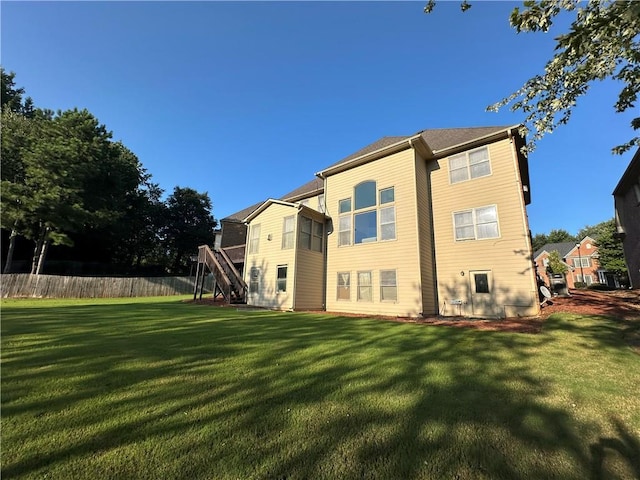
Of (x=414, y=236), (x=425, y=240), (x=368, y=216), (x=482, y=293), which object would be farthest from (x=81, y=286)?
(x=482, y=293)

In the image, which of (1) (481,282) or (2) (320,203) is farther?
(2) (320,203)

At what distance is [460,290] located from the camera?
37.3 feet

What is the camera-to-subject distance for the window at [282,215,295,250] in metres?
14.0

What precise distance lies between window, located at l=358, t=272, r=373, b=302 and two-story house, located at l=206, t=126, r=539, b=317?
0.16 ft

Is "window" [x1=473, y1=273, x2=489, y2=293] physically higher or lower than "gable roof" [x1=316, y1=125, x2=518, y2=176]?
lower

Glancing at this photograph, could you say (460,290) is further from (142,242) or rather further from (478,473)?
(142,242)

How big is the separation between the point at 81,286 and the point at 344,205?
21142 millimetres

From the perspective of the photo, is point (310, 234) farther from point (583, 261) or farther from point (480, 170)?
point (583, 261)

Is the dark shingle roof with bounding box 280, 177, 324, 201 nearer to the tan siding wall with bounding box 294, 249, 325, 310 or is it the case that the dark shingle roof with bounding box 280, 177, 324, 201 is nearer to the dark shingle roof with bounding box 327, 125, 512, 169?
the dark shingle roof with bounding box 327, 125, 512, 169

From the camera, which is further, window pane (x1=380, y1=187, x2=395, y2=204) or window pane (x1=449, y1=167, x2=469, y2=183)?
window pane (x1=380, y1=187, x2=395, y2=204)

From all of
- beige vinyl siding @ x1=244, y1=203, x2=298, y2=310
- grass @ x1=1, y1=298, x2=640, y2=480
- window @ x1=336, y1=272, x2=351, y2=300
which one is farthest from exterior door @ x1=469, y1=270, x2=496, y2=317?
beige vinyl siding @ x1=244, y1=203, x2=298, y2=310

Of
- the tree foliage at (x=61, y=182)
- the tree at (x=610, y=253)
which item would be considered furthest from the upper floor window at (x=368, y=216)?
the tree at (x=610, y=253)

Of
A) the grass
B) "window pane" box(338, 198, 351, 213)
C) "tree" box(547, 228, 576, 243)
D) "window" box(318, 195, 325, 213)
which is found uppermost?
"tree" box(547, 228, 576, 243)

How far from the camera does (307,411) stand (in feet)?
9.75
